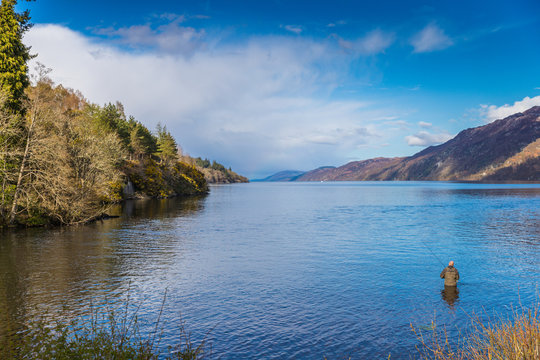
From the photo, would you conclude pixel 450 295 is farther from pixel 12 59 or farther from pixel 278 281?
pixel 12 59

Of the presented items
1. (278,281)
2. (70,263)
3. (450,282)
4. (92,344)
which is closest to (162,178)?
(70,263)

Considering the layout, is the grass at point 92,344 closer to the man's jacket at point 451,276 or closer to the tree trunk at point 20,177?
the man's jacket at point 451,276

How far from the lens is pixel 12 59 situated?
167 feet

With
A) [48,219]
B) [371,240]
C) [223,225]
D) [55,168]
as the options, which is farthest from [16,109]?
[371,240]

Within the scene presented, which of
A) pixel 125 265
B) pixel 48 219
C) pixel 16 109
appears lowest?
pixel 125 265

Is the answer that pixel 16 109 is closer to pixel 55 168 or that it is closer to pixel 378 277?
pixel 55 168

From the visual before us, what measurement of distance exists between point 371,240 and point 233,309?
29.6 meters

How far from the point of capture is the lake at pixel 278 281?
18.5m

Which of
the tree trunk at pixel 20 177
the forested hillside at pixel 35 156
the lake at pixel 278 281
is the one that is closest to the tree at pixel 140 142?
the forested hillside at pixel 35 156

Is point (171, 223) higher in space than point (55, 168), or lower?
lower

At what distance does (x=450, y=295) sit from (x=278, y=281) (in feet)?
42.1

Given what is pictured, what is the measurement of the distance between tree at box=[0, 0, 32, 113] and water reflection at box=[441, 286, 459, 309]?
5933 centimetres

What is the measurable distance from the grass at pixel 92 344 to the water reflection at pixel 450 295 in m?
16.8

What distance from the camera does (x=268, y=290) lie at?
25.7 meters
